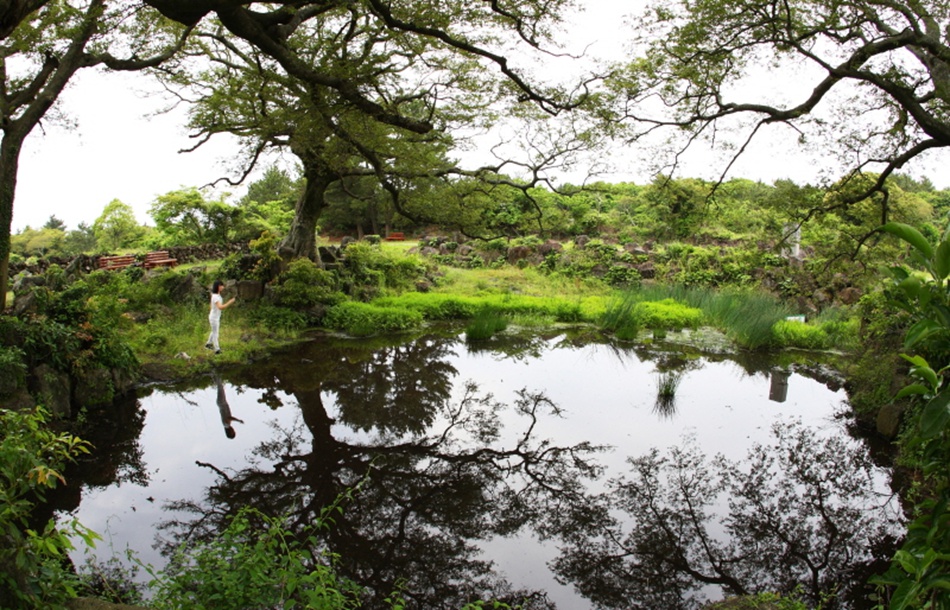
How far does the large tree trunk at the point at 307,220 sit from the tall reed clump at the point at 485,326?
433cm

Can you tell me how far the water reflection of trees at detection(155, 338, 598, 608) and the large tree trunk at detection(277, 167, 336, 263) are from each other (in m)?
6.02

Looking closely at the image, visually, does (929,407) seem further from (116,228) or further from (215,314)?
(116,228)

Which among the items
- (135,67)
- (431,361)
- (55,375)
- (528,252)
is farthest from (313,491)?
(528,252)

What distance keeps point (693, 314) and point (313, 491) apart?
9857 mm

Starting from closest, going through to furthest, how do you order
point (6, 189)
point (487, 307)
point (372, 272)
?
1. point (6, 189)
2. point (487, 307)
3. point (372, 272)

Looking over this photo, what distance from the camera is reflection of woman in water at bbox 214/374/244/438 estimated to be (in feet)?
22.6

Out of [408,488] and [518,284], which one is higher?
[518,284]

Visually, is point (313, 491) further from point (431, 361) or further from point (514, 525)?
point (431, 361)

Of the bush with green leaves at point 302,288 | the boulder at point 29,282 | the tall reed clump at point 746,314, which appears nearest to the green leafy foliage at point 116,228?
the boulder at point 29,282

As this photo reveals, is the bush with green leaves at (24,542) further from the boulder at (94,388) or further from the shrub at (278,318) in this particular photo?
the shrub at (278,318)

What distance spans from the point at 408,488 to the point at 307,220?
32.4ft

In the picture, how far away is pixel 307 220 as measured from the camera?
14141 mm

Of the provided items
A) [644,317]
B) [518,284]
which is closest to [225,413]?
[644,317]

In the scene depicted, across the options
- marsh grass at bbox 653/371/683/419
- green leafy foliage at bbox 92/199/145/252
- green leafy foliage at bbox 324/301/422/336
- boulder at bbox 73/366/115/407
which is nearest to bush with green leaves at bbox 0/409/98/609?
boulder at bbox 73/366/115/407
